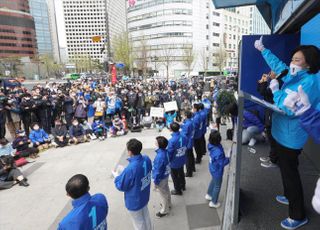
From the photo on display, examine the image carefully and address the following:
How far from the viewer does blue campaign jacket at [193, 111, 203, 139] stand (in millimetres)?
6431

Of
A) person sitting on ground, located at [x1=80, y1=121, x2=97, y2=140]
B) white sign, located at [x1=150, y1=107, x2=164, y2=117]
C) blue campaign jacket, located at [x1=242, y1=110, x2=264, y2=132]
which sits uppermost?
blue campaign jacket, located at [x1=242, y1=110, x2=264, y2=132]

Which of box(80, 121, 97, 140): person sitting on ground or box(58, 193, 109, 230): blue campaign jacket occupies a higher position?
box(58, 193, 109, 230): blue campaign jacket

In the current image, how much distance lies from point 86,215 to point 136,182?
1.00 meters

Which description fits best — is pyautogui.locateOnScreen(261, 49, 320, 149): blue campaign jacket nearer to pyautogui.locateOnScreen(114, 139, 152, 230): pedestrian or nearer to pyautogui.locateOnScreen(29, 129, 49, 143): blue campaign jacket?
pyautogui.locateOnScreen(114, 139, 152, 230): pedestrian

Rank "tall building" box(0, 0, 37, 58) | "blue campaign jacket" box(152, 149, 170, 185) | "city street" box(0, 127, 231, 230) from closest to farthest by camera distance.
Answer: "blue campaign jacket" box(152, 149, 170, 185), "city street" box(0, 127, 231, 230), "tall building" box(0, 0, 37, 58)

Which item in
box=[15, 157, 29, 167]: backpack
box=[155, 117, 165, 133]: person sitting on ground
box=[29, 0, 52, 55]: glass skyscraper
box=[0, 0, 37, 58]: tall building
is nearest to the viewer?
box=[15, 157, 29, 167]: backpack

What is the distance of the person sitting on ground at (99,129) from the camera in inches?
396

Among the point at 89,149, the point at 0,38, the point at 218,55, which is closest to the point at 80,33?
the point at 0,38

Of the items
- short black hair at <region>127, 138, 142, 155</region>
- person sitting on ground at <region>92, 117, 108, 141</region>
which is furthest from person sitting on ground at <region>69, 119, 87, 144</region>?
short black hair at <region>127, 138, 142, 155</region>

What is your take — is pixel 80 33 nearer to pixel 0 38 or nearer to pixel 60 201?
pixel 0 38

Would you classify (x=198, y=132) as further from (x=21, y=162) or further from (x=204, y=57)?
(x=204, y=57)

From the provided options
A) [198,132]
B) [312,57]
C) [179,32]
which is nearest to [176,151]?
[198,132]

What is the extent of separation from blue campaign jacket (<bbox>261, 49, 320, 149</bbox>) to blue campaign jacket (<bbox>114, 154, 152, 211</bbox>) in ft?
6.00

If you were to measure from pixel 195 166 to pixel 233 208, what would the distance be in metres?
4.64
